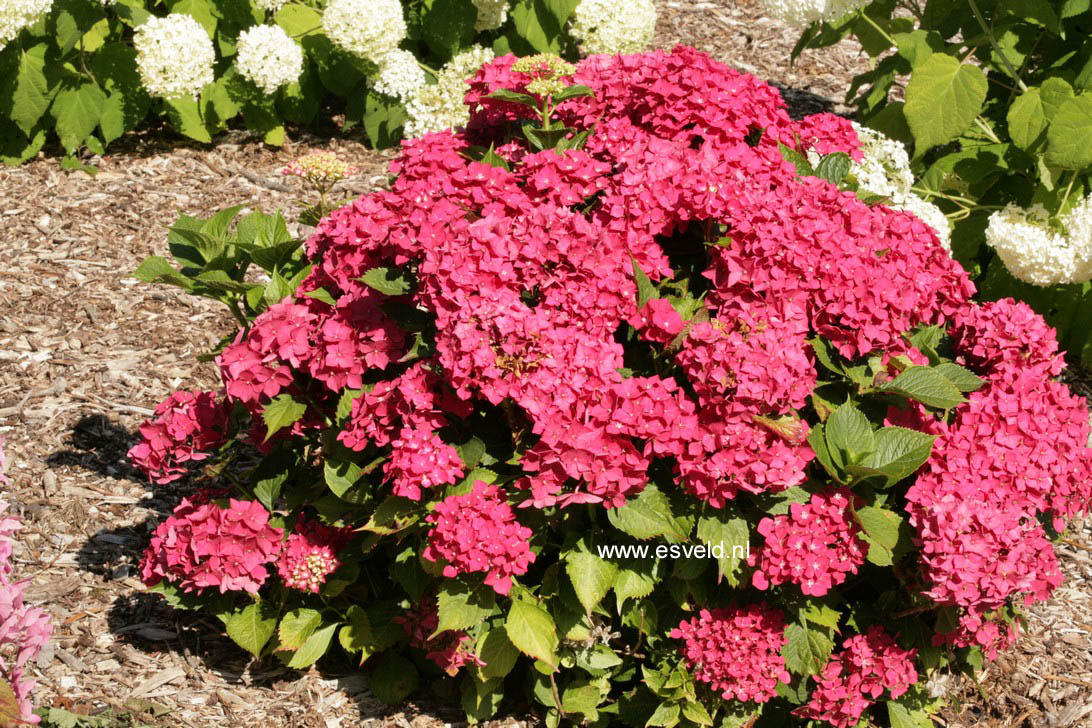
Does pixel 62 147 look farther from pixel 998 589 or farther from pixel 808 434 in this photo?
pixel 998 589

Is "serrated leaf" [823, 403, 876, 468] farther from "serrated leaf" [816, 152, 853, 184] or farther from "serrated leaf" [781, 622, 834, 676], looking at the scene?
"serrated leaf" [816, 152, 853, 184]

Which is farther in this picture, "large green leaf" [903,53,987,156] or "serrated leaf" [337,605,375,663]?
"large green leaf" [903,53,987,156]

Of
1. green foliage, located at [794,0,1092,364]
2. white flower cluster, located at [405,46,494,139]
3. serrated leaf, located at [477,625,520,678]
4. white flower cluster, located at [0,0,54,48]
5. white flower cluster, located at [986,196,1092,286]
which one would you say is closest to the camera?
serrated leaf, located at [477,625,520,678]

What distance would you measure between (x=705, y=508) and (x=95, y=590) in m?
2.10

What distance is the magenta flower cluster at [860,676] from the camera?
2914 millimetres

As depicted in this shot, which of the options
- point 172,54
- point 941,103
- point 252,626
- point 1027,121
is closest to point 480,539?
point 252,626

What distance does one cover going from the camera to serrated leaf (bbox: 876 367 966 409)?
2693 millimetres

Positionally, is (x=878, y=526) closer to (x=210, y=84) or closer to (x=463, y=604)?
(x=463, y=604)

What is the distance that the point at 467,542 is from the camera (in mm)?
2637

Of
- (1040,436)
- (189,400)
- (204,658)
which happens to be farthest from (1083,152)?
(204,658)

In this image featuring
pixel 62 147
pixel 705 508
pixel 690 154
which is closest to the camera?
pixel 705 508

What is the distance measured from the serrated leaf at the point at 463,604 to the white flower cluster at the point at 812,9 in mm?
3089

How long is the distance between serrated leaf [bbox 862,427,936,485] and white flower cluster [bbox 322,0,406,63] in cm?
389

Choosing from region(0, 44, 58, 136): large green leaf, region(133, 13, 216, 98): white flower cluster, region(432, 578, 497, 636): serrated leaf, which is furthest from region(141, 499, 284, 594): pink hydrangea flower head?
region(0, 44, 58, 136): large green leaf
